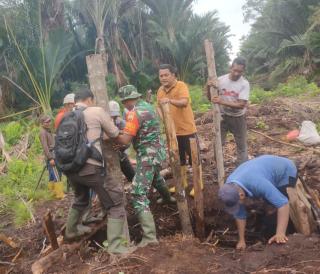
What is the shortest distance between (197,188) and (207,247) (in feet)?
2.46

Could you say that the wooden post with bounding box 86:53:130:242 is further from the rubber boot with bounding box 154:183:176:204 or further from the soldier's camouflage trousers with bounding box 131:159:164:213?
the rubber boot with bounding box 154:183:176:204

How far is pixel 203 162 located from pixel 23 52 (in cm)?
771

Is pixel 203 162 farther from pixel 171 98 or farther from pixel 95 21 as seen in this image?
pixel 95 21

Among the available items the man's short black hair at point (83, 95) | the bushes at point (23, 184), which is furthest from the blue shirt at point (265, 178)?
the bushes at point (23, 184)

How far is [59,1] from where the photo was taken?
1412cm

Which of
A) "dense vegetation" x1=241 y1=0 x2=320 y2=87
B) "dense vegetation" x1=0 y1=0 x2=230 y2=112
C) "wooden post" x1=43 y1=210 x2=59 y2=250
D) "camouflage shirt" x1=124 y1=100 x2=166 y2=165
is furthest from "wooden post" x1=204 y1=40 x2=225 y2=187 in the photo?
"dense vegetation" x1=241 y1=0 x2=320 y2=87

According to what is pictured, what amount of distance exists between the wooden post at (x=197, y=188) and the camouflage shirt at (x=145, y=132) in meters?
0.43

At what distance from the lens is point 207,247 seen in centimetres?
419

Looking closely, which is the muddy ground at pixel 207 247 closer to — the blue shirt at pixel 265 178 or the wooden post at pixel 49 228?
the wooden post at pixel 49 228

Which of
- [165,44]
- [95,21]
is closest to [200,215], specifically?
[95,21]

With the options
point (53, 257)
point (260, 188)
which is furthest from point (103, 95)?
point (260, 188)

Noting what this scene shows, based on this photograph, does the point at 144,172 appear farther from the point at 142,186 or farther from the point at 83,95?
the point at 83,95

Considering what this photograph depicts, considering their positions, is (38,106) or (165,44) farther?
(165,44)

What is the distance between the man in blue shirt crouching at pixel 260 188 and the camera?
3729 mm
